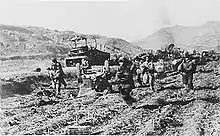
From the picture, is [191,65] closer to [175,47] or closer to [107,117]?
[107,117]

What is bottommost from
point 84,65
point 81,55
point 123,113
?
point 123,113

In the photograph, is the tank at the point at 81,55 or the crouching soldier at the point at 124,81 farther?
the tank at the point at 81,55

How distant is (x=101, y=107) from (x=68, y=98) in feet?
5.80

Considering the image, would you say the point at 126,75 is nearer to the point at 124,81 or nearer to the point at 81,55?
the point at 124,81

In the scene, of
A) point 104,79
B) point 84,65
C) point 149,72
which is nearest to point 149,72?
point 149,72

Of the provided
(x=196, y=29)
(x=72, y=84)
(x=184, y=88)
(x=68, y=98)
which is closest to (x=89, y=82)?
(x=68, y=98)

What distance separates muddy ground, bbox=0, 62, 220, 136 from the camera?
6645 mm

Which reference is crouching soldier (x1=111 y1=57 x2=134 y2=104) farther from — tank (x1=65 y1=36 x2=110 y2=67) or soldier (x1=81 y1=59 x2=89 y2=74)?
tank (x1=65 y1=36 x2=110 y2=67)

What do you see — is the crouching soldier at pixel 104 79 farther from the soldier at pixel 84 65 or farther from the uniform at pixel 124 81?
the soldier at pixel 84 65

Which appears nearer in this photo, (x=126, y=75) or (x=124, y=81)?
(x=124, y=81)

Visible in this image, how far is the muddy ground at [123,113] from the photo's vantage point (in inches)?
262

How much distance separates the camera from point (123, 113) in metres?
7.82

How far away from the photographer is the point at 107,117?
7.49 metres

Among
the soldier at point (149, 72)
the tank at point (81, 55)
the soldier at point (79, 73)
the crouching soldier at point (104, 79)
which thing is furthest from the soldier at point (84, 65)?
the soldier at point (149, 72)
